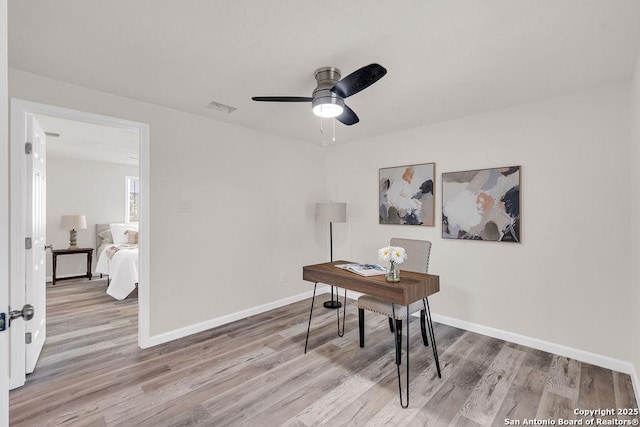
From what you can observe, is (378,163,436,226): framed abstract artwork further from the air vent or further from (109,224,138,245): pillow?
(109,224,138,245): pillow

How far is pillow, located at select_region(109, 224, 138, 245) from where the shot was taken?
5.62 meters

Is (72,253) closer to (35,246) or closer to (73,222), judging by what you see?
(73,222)

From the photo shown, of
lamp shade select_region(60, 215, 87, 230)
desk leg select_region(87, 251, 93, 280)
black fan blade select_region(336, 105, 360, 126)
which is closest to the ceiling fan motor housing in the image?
black fan blade select_region(336, 105, 360, 126)

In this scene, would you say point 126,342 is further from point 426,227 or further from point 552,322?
point 552,322

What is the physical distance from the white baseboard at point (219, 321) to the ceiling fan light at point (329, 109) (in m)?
2.52

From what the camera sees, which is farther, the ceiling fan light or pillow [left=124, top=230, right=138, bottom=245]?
pillow [left=124, top=230, right=138, bottom=245]

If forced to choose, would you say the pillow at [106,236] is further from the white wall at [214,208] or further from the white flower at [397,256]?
the white flower at [397,256]

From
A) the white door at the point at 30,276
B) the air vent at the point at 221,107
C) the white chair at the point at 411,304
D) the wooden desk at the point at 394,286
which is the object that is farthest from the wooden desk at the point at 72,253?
the white chair at the point at 411,304

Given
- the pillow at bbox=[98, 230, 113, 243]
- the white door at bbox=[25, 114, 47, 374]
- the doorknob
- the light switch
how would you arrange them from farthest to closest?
the pillow at bbox=[98, 230, 113, 243]
the light switch
the white door at bbox=[25, 114, 47, 374]
the doorknob

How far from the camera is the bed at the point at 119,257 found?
4.34 meters

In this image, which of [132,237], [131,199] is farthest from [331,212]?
[131,199]

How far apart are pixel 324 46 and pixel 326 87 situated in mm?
293

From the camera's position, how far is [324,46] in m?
1.87

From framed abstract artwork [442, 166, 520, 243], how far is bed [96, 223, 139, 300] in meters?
4.31
